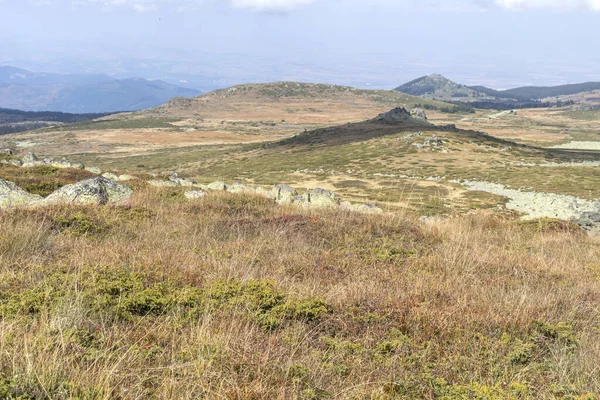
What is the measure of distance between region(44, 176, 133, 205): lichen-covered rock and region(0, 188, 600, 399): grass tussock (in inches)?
170

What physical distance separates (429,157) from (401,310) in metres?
66.4

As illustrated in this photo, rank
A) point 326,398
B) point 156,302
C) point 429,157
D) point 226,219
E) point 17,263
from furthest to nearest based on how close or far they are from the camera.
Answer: point 429,157, point 226,219, point 17,263, point 156,302, point 326,398

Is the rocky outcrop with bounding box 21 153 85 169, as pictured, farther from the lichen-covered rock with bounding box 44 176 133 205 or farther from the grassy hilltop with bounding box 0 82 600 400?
the grassy hilltop with bounding box 0 82 600 400

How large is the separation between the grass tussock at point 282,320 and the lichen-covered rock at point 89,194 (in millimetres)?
4329

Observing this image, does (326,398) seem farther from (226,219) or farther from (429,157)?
(429,157)

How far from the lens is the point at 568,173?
49.2 meters

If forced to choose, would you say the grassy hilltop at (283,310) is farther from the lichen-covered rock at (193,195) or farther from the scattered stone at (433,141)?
the scattered stone at (433,141)

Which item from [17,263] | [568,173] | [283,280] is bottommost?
[568,173]

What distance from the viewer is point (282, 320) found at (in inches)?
157

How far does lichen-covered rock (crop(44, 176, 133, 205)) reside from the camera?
11828 mm

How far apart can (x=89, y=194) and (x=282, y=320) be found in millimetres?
10811

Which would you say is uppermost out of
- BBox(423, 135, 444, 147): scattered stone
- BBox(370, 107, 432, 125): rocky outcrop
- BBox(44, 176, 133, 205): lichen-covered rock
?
BBox(370, 107, 432, 125): rocky outcrop

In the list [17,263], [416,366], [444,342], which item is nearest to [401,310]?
[444,342]

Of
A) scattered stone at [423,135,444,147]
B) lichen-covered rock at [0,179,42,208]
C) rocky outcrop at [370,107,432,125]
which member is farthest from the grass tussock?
rocky outcrop at [370,107,432,125]
